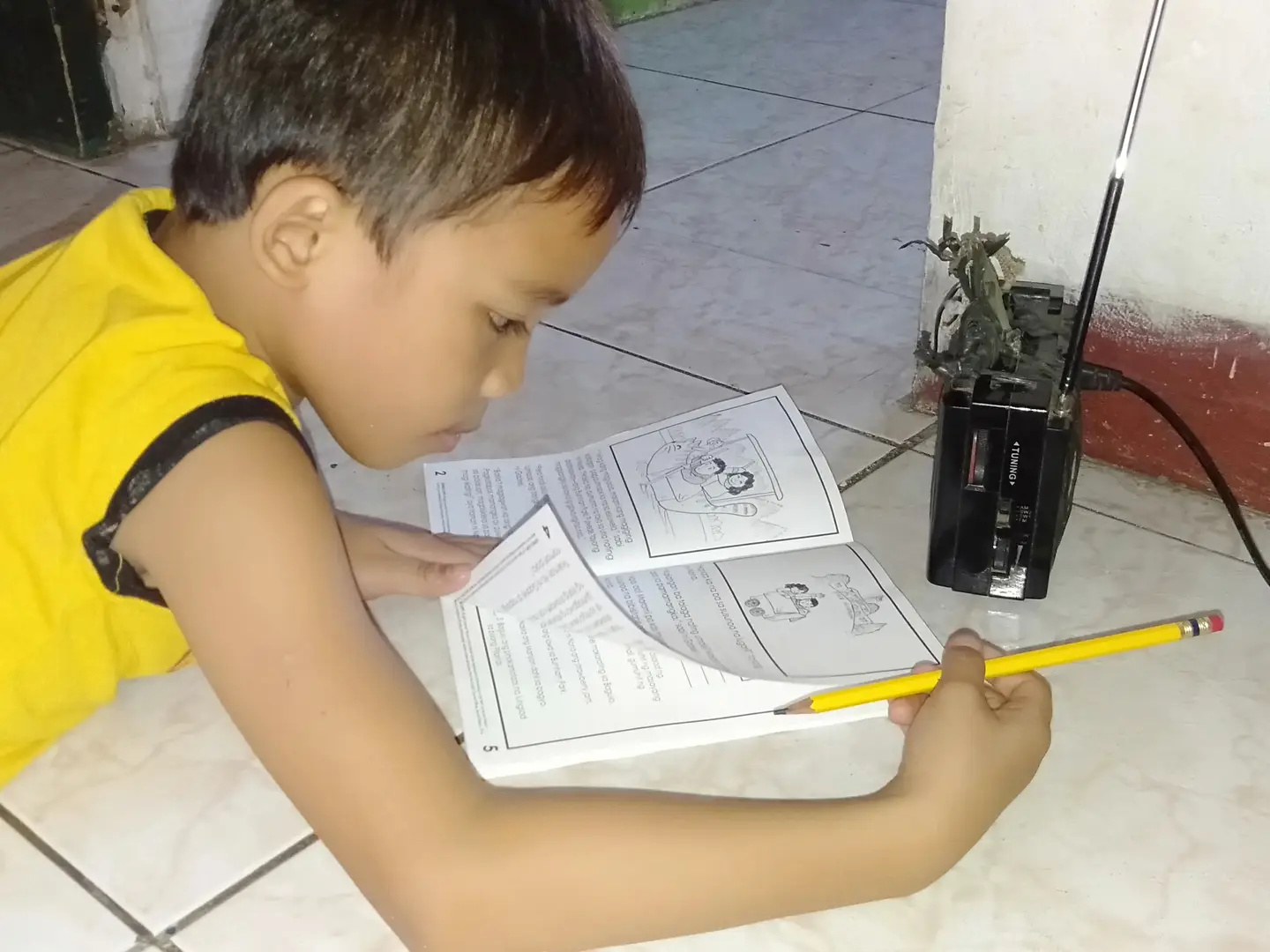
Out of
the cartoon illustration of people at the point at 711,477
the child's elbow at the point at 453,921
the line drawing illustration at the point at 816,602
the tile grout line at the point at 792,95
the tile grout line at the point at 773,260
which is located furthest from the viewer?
the tile grout line at the point at 792,95

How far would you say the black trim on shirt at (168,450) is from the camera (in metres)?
0.52

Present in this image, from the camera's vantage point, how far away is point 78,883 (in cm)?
58

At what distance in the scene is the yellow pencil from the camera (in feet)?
2.08

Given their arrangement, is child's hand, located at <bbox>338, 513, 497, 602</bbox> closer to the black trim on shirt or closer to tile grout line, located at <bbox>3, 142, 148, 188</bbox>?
the black trim on shirt

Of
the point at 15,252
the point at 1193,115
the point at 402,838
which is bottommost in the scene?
the point at 15,252

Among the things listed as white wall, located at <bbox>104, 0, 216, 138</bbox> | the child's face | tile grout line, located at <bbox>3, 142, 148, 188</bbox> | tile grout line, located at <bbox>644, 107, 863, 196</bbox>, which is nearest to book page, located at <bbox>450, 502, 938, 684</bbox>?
the child's face

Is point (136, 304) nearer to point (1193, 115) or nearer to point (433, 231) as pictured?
point (433, 231)

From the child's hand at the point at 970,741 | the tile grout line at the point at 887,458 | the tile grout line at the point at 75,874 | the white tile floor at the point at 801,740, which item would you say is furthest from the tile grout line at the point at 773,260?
the tile grout line at the point at 75,874

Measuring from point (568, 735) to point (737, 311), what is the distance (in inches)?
24.1

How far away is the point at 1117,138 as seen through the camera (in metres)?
0.82

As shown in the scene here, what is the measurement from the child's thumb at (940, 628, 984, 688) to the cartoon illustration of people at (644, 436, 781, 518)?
0.60 ft

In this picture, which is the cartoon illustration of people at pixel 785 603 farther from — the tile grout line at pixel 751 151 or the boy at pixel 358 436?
the tile grout line at pixel 751 151

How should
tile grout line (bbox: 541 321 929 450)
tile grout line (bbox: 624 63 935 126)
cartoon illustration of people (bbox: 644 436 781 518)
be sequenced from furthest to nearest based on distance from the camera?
tile grout line (bbox: 624 63 935 126) → tile grout line (bbox: 541 321 929 450) → cartoon illustration of people (bbox: 644 436 781 518)

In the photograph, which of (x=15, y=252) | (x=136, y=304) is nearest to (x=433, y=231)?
(x=136, y=304)
